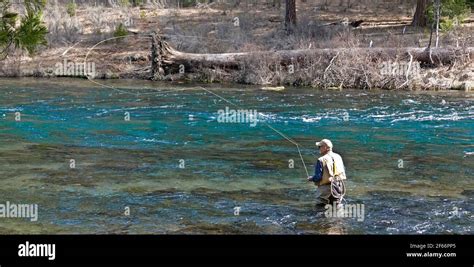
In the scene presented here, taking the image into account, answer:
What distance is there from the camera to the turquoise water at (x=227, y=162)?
36.9 ft

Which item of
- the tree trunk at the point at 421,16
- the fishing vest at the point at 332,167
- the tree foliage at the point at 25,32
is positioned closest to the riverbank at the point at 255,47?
the tree trunk at the point at 421,16

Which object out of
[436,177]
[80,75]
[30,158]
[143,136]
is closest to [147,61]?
[80,75]

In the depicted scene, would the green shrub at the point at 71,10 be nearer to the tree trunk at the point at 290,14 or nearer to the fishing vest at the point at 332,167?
the tree trunk at the point at 290,14

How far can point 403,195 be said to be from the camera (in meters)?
12.8

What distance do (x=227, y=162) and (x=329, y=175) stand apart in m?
4.39

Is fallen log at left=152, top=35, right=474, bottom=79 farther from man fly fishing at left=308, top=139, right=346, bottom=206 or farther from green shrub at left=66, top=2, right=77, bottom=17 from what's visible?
man fly fishing at left=308, top=139, right=346, bottom=206

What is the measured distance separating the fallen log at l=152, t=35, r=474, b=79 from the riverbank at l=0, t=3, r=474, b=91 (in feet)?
0.21

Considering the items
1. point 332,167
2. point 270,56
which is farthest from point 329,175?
point 270,56

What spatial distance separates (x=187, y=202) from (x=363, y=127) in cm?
873

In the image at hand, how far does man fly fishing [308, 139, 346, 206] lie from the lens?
11492mm

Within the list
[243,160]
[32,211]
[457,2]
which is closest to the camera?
[32,211]

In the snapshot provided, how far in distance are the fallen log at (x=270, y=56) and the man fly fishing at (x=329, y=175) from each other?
1785cm

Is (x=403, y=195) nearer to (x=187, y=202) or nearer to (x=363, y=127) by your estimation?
(x=187, y=202)
